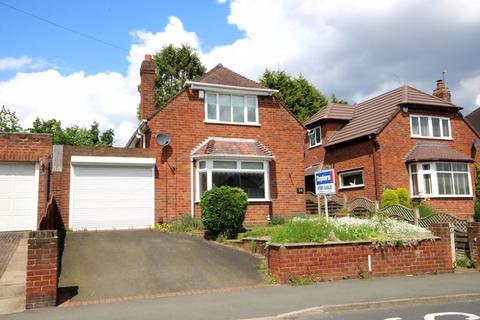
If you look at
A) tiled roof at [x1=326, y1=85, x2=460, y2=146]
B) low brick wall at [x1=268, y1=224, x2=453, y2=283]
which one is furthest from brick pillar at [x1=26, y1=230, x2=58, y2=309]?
tiled roof at [x1=326, y1=85, x2=460, y2=146]

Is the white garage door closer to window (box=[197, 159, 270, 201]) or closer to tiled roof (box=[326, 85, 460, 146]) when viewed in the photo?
window (box=[197, 159, 270, 201])

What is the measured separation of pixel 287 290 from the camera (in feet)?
31.0

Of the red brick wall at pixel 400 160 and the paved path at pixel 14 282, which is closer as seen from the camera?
the paved path at pixel 14 282

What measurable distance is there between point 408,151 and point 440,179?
7.08 ft

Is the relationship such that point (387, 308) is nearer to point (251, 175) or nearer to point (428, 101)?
point (251, 175)

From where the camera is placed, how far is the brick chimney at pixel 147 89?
64.0 feet

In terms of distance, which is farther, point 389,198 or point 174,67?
point 174,67

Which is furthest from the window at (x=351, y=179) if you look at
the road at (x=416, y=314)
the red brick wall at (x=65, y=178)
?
the road at (x=416, y=314)

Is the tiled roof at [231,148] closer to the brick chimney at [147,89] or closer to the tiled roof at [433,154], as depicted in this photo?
the brick chimney at [147,89]

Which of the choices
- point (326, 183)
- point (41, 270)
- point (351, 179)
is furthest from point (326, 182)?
point (351, 179)

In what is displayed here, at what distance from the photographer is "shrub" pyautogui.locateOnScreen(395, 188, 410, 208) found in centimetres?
2141

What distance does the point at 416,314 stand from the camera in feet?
24.5

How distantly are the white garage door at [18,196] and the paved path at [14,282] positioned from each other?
270 cm

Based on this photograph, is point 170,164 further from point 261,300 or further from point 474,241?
point 474,241
